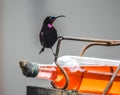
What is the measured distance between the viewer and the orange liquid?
0.88m

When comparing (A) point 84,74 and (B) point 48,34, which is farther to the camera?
(B) point 48,34

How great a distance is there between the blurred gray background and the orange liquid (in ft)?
3.73

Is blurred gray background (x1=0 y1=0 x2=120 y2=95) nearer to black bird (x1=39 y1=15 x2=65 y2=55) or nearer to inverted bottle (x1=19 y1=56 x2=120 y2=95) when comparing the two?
black bird (x1=39 y1=15 x2=65 y2=55)

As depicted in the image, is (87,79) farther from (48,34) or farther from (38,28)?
(38,28)

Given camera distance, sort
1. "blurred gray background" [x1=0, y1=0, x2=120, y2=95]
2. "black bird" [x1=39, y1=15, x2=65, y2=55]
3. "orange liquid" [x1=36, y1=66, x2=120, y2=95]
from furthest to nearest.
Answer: "blurred gray background" [x1=0, y1=0, x2=120, y2=95], "black bird" [x1=39, y1=15, x2=65, y2=55], "orange liquid" [x1=36, y1=66, x2=120, y2=95]

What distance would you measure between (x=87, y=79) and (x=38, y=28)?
1.23m

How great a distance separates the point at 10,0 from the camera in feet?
6.74

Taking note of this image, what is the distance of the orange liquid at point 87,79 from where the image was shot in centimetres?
88

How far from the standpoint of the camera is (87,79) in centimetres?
90

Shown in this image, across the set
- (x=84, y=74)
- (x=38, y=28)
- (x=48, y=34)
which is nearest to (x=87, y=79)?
(x=84, y=74)

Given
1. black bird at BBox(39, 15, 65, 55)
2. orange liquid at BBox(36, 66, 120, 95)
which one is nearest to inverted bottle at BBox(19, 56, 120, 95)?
orange liquid at BBox(36, 66, 120, 95)

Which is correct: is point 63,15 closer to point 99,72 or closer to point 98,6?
point 98,6

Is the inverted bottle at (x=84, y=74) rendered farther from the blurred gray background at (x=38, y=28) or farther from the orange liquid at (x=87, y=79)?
the blurred gray background at (x=38, y=28)

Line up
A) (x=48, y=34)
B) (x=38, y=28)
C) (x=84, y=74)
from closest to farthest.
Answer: (x=84, y=74), (x=48, y=34), (x=38, y=28)
